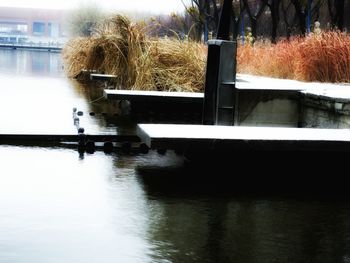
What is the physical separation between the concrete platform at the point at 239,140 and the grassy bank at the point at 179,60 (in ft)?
13.1

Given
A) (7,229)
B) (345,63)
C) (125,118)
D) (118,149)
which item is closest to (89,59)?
(125,118)

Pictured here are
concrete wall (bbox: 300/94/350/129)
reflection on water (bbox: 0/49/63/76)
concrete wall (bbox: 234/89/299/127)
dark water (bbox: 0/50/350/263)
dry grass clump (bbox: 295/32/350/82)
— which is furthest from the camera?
reflection on water (bbox: 0/49/63/76)

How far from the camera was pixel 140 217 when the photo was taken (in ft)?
12.1

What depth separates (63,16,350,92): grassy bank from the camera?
344 inches

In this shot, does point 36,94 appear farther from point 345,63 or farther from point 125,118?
point 345,63

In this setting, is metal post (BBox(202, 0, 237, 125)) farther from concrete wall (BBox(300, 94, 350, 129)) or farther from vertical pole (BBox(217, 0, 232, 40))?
concrete wall (BBox(300, 94, 350, 129))

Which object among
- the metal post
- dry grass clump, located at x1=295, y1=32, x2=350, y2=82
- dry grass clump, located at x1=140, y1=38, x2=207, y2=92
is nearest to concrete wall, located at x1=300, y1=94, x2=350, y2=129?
the metal post

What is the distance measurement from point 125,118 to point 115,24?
10.1 ft

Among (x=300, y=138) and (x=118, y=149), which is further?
(x=118, y=149)

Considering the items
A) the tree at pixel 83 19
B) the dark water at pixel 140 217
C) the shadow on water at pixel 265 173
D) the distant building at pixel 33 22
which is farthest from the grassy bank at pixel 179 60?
the distant building at pixel 33 22

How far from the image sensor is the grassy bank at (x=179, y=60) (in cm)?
873

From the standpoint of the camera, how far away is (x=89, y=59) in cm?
1282

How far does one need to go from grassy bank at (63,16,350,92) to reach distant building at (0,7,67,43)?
8438cm

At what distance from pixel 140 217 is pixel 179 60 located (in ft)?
20.0
